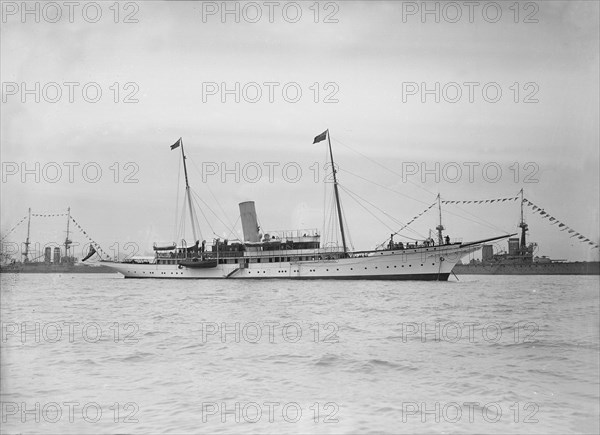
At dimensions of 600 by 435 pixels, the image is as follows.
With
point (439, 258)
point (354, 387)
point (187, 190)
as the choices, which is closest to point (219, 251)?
point (187, 190)

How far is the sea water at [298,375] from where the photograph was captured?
625 centimetres

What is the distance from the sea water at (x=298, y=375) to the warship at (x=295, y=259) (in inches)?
834

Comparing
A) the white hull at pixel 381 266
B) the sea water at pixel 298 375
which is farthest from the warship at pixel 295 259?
the sea water at pixel 298 375

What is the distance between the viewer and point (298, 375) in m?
8.49

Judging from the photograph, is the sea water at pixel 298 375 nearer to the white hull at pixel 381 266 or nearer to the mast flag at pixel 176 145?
the white hull at pixel 381 266

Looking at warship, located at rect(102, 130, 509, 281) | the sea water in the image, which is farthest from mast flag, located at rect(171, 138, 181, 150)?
the sea water

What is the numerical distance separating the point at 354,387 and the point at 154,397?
8.72ft

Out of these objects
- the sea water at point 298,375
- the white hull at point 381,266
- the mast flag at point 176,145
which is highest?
the mast flag at point 176,145

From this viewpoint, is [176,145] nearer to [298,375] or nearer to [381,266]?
[381,266]

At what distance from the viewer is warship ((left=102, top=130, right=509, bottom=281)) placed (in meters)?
37.2

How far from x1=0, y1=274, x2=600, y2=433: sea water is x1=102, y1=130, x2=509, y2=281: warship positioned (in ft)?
69.5

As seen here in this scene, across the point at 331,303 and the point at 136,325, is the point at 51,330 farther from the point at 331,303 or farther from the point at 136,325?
the point at 331,303

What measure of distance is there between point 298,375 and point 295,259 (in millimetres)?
31609

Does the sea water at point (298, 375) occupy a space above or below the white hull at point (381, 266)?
below
